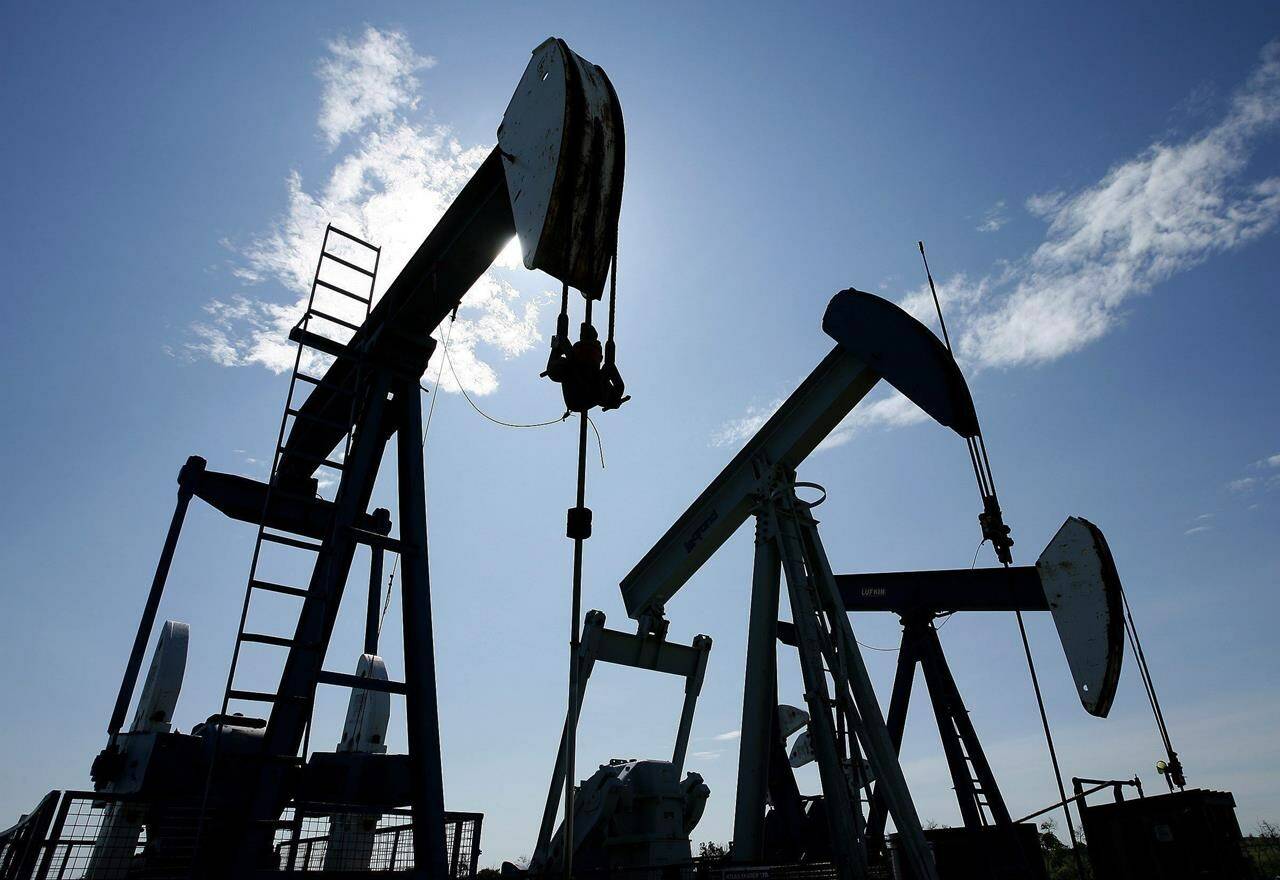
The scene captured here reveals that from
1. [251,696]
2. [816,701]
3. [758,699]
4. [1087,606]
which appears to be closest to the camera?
[251,696]

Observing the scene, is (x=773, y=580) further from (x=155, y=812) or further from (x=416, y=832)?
(x=155, y=812)

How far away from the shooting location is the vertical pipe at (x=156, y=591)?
524cm

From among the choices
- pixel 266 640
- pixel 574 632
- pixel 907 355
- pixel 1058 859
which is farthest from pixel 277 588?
pixel 1058 859

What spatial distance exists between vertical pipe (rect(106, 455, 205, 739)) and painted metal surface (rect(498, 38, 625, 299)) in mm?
4176

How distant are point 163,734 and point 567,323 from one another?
3743mm

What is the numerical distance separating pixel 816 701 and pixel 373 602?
14.1 feet

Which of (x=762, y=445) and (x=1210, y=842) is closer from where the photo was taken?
(x=1210, y=842)

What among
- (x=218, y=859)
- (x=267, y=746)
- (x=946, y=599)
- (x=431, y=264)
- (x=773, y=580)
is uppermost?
(x=431, y=264)

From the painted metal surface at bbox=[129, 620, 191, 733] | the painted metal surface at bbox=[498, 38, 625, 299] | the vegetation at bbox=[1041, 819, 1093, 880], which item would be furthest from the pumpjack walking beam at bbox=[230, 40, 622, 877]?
the vegetation at bbox=[1041, 819, 1093, 880]

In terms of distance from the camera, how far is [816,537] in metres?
7.64

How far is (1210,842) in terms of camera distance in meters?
6.74

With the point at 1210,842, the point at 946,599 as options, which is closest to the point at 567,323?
the point at 1210,842

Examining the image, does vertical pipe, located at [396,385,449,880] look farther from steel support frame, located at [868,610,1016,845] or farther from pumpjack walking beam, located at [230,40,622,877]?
steel support frame, located at [868,610,1016,845]

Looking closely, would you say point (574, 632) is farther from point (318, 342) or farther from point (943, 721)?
point (943, 721)
